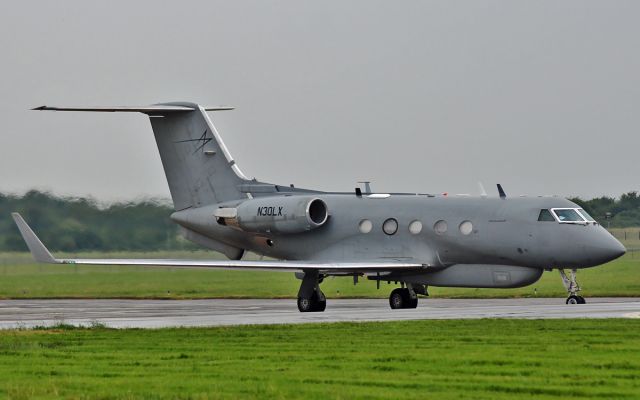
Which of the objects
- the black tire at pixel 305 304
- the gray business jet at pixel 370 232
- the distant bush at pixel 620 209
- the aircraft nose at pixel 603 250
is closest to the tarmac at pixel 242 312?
the black tire at pixel 305 304

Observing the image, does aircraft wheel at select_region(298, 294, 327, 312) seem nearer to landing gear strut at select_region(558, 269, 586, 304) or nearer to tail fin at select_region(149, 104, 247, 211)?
tail fin at select_region(149, 104, 247, 211)

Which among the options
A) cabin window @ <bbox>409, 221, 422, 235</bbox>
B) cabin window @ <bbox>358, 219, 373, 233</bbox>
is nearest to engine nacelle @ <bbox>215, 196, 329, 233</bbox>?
cabin window @ <bbox>358, 219, 373, 233</bbox>

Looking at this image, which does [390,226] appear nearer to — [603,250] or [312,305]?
[312,305]

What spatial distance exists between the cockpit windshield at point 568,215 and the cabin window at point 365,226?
519cm

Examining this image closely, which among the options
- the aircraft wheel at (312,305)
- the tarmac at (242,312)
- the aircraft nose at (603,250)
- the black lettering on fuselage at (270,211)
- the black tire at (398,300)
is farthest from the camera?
the black lettering on fuselage at (270,211)

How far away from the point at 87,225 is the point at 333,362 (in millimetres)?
28098

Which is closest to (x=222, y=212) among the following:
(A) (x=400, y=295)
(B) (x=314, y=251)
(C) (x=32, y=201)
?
(B) (x=314, y=251)

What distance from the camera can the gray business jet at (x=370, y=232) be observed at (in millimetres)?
32094

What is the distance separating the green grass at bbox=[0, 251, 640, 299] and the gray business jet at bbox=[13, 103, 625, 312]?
21.6 ft

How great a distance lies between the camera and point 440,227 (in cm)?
3334

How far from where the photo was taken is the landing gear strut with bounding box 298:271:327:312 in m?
33.6

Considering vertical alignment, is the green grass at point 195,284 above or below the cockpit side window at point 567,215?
below

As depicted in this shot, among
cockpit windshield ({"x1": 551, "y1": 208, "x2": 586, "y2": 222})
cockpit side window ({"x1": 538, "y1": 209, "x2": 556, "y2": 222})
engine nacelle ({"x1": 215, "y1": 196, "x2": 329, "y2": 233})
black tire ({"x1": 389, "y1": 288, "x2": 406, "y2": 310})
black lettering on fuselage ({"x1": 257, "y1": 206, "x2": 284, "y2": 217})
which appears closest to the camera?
cockpit windshield ({"x1": 551, "y1": 208, "x2": 586, "y2": 222})

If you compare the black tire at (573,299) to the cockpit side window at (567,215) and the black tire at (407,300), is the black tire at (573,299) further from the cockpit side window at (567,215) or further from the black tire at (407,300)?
the black tire at (407,300)
